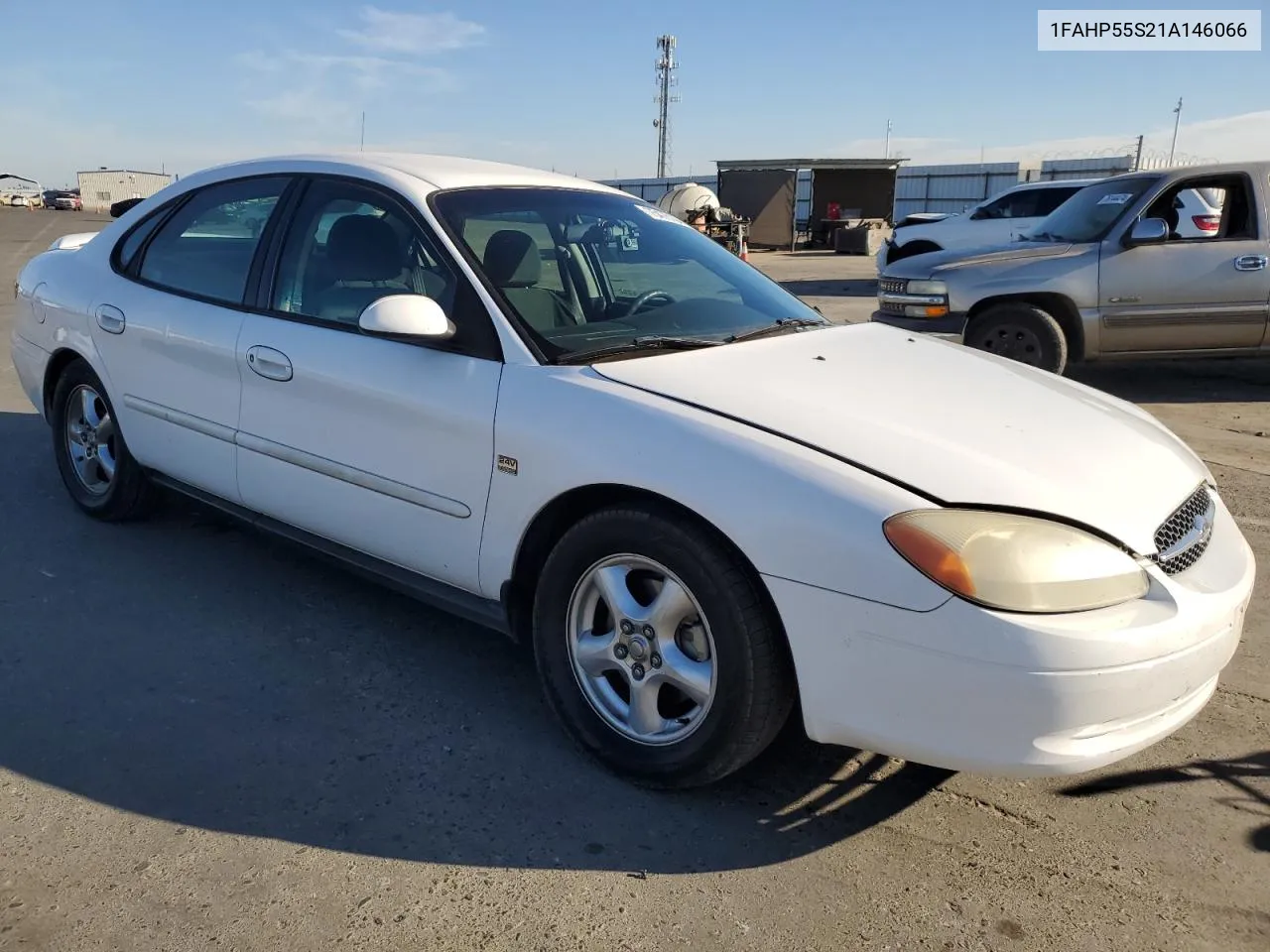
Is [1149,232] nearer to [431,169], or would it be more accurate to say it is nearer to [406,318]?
[431,169]

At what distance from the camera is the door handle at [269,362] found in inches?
134

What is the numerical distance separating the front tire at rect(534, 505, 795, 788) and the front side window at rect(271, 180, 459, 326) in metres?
1.03

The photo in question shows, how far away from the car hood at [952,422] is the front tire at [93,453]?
105 inches

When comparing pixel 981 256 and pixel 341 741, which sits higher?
pixel 981 256

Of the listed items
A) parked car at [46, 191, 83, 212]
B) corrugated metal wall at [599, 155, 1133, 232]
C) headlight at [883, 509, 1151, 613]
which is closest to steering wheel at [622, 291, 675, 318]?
headlight at [883, 509, 1151, 613]

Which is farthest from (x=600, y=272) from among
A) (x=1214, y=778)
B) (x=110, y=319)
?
(x=1214, y=778)

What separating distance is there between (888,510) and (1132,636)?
581 mm

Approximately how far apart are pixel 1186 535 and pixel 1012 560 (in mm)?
707

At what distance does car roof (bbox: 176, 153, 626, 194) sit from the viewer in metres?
3.46

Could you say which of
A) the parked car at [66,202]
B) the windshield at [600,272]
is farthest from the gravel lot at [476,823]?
the parked car at [66,202]

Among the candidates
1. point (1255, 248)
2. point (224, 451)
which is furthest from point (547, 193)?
point (1255, 248)

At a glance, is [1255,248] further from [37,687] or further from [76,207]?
[76,207]

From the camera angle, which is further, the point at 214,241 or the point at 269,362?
the point at 214,241

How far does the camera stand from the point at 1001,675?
2.15 metres
